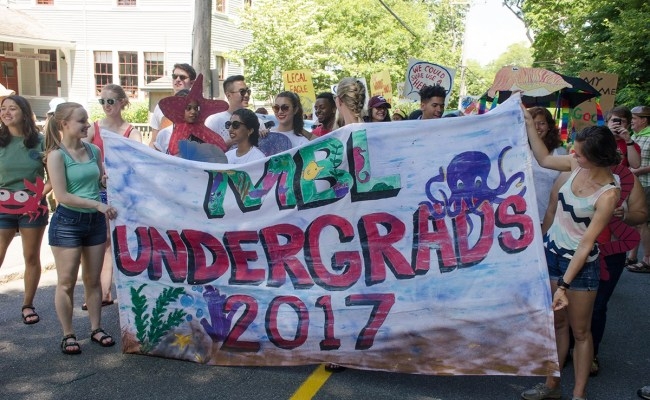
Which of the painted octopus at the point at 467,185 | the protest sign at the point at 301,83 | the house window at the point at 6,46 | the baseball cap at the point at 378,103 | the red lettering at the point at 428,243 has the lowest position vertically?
the red lettering at the point at 428,243

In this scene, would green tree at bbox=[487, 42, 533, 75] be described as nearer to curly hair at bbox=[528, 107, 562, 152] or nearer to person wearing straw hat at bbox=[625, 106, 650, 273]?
person wearing straw hat at bbox=[625, 106, 650, 273]

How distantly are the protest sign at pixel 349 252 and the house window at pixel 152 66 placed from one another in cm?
2058

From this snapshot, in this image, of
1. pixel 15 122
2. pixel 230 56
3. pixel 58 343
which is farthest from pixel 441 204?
pixel 230 56

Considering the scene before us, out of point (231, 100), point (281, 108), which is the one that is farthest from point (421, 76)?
point (281, 108)

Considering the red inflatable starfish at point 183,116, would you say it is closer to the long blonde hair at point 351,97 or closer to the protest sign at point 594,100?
the long blonde hair at point 351,97

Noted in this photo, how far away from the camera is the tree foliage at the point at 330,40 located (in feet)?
81.4

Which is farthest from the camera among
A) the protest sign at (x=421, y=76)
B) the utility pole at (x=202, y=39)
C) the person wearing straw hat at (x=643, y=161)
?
the utility pole at (x=202, y=39)

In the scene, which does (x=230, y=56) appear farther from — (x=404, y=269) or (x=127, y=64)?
(x=404, y=269)

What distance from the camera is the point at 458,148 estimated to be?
392 centimetres

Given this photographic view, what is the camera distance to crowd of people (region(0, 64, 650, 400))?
375 centimetres

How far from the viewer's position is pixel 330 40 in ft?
96.3

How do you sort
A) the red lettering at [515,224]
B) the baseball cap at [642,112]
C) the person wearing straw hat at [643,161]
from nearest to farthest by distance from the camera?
the red lettering at [515,224], the person wearing straw hat at [643,161], the baseball cap at [642,112]

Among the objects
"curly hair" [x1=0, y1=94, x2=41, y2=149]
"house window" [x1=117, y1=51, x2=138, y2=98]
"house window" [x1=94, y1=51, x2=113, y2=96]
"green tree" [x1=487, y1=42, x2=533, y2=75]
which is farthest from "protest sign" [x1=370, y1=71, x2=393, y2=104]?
"green tree" [x1=487, y1=42, x2=533, y2=75]

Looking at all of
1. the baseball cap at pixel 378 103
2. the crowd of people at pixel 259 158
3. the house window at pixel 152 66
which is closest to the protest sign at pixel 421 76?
the baseball cap at pixel 378 103
